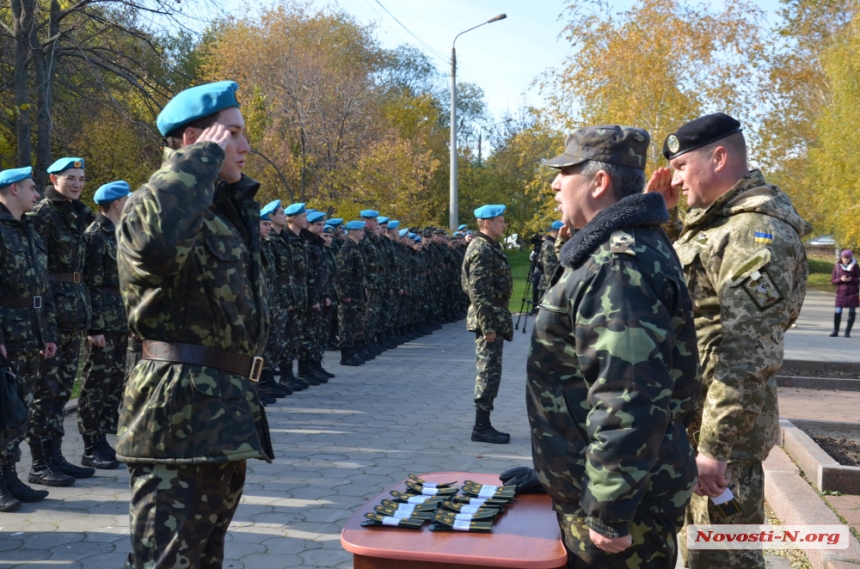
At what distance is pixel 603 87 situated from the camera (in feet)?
79.8

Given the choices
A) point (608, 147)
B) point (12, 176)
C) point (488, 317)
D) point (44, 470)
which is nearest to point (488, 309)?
point (488, 317)

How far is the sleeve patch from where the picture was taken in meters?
2.98

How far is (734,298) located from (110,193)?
17.1 ft

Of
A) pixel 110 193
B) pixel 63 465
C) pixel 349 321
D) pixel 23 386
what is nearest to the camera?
pixel 23 386

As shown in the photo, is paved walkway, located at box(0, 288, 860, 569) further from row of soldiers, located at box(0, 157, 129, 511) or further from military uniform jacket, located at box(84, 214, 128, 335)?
military uniform jacket, located at box(84, 214, 128, 335)

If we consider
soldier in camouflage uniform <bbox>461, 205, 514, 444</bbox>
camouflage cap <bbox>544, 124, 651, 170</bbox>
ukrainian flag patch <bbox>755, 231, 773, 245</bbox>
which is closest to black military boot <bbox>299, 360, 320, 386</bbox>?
soldier in camouflage uniform <bbox>461, 205, 514, 444</bbox>

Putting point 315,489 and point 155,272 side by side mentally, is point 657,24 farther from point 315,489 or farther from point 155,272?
point 155,272

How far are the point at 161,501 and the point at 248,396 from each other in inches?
16.7

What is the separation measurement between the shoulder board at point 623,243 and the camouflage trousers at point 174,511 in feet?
4.62

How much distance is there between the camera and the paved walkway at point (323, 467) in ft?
15.3

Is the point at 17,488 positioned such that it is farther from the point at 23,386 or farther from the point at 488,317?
the point at 488,317

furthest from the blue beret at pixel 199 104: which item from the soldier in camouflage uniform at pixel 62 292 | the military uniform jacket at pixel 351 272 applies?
the military uniform jacket at pixel 351 272

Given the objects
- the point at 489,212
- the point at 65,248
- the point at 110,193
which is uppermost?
the point at 110,193

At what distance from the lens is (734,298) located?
303 centimetres
